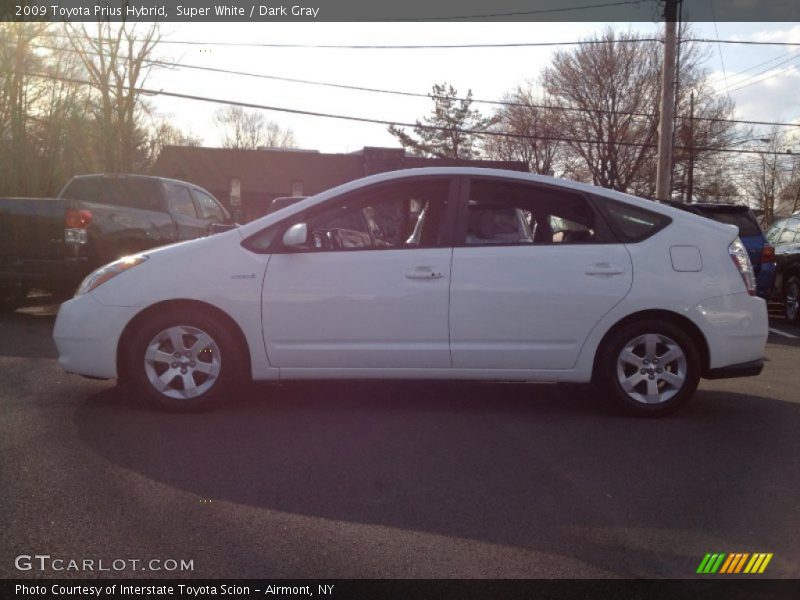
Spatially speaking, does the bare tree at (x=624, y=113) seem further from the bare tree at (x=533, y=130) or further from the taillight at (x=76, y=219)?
the taillight at (x=76, y=219)

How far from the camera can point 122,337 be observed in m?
5.51

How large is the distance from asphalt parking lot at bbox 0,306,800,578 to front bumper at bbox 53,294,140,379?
0.33 meters

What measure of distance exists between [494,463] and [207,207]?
9670 millimetres

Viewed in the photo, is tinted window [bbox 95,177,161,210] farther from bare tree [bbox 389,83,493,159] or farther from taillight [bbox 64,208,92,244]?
bare tree [bbox 389,83,493,159]

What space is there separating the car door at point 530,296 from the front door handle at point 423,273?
0.11m

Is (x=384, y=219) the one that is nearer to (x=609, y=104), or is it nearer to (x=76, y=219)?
(x=76, y=219)

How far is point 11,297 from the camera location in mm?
11172

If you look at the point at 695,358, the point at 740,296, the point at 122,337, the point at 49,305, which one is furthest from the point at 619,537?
the point at 49,305

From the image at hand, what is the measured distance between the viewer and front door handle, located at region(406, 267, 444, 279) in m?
5.51

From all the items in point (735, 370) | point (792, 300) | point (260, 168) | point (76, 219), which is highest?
point (260, 168)

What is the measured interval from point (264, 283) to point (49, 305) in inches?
314

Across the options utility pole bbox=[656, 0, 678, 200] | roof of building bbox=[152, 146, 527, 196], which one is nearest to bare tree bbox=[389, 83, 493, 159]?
roof of building bbox=[152, 146, 527, 196]

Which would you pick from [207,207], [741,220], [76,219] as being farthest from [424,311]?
[741,220]

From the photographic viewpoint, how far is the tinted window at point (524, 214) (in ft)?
18.8
